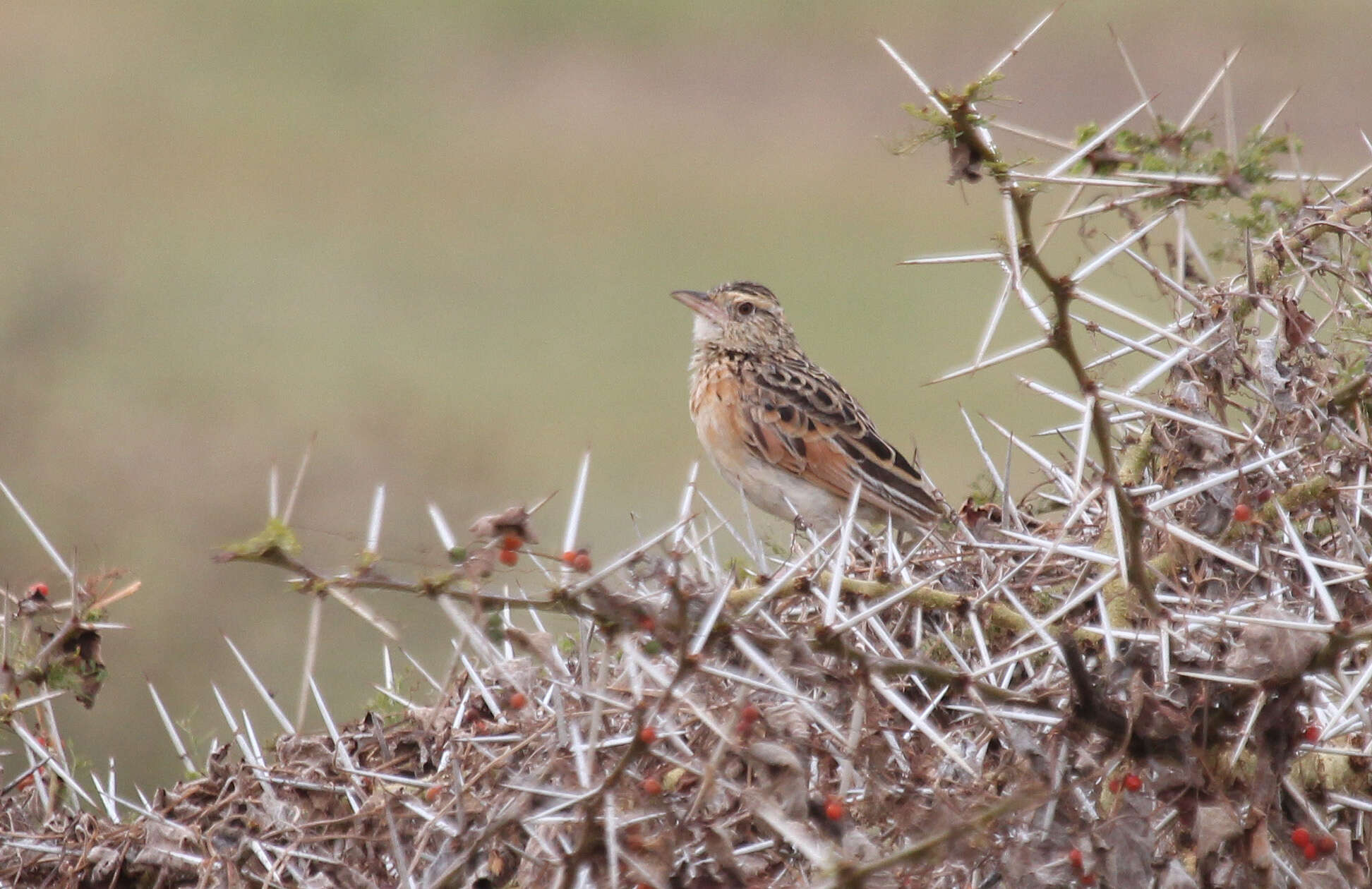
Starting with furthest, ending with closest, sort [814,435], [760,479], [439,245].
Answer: [439,245] → [760,479] → [814,435]

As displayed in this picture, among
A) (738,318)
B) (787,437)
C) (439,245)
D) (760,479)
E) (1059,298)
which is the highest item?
(1059,298)

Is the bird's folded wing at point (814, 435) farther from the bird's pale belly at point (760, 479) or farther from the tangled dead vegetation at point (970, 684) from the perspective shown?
the tangled dead vegetation at point (970, 684)

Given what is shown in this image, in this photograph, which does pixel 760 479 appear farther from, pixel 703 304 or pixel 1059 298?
pixel 1059 298

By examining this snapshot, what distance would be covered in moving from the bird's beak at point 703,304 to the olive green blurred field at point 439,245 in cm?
244

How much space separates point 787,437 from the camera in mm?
7809

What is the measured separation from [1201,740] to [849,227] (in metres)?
22.3

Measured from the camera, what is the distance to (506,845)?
3.04m

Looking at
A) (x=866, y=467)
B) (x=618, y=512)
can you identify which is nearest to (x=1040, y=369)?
(x=618, y=512)

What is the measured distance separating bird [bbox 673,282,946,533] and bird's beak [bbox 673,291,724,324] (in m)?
0.14

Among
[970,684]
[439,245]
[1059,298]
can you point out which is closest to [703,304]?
[970,684]

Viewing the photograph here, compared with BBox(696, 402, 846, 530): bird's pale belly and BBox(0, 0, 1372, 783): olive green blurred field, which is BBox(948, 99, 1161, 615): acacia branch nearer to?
BBox(696, 402, 846, 530): bird's pale belly

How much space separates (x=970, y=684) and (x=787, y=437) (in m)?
4.87

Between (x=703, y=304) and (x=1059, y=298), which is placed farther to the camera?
(x=703, y=304)

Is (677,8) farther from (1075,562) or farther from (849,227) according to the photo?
(1075,562)
